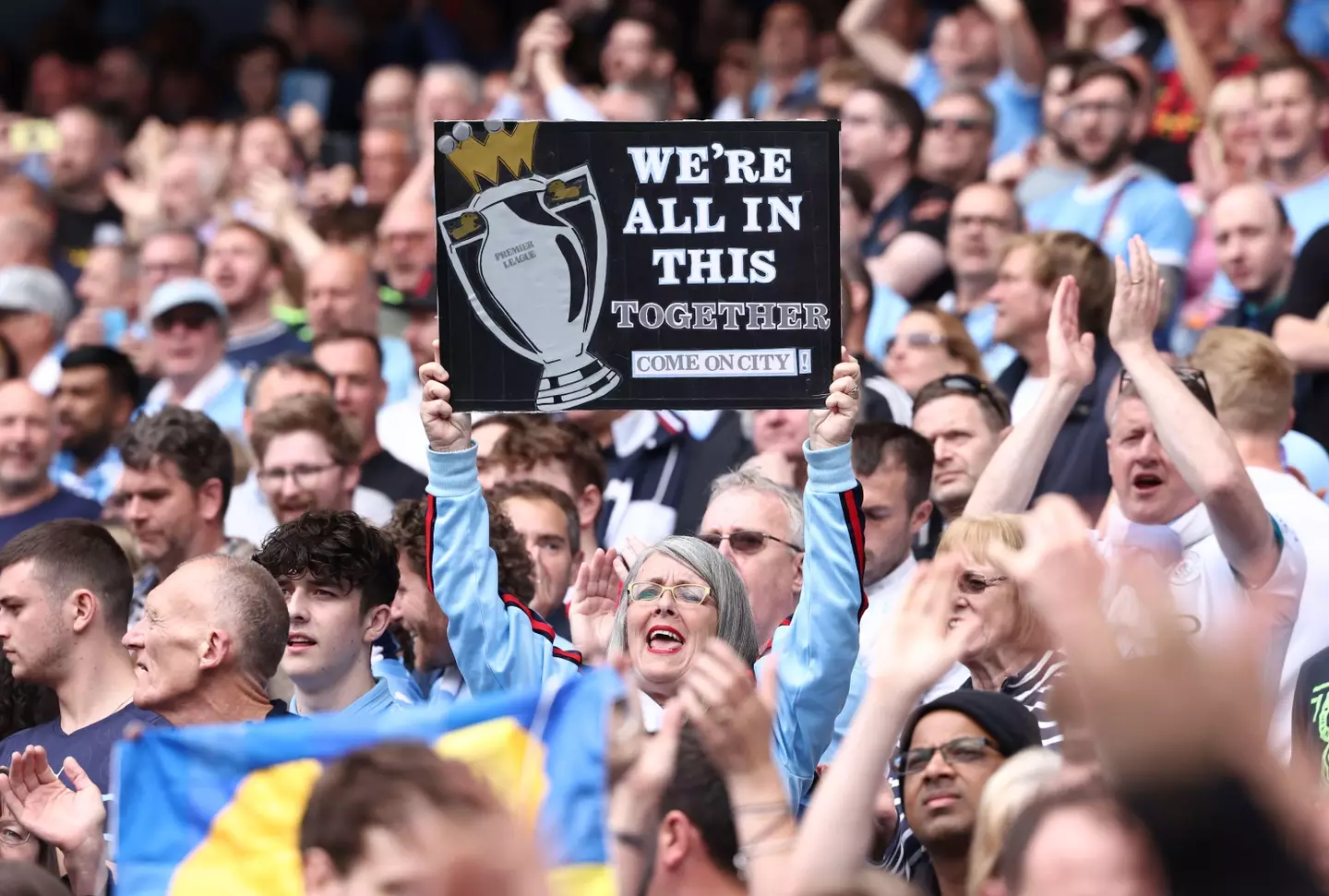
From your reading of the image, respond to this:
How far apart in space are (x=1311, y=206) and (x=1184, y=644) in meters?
5.74

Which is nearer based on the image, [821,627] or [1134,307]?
[821,627]

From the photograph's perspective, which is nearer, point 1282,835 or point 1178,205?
point 1282,835

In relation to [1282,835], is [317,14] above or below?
above

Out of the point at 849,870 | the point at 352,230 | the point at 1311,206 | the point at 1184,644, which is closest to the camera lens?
the point at 1184,644

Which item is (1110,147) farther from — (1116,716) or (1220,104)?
(1116,716)

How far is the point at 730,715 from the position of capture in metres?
3.64

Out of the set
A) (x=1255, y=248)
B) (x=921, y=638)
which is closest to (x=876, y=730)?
(x=921, y=638)

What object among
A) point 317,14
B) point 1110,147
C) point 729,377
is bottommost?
point 729,377

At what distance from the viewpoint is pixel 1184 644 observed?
294 centimetres

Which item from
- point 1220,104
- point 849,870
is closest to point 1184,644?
point 849,870

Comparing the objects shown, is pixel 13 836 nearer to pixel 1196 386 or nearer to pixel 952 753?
pixel 952 753

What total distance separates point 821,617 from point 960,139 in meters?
5.24

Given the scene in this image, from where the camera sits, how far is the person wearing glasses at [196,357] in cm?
908

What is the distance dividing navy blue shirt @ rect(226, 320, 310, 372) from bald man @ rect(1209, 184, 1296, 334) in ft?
13.5
